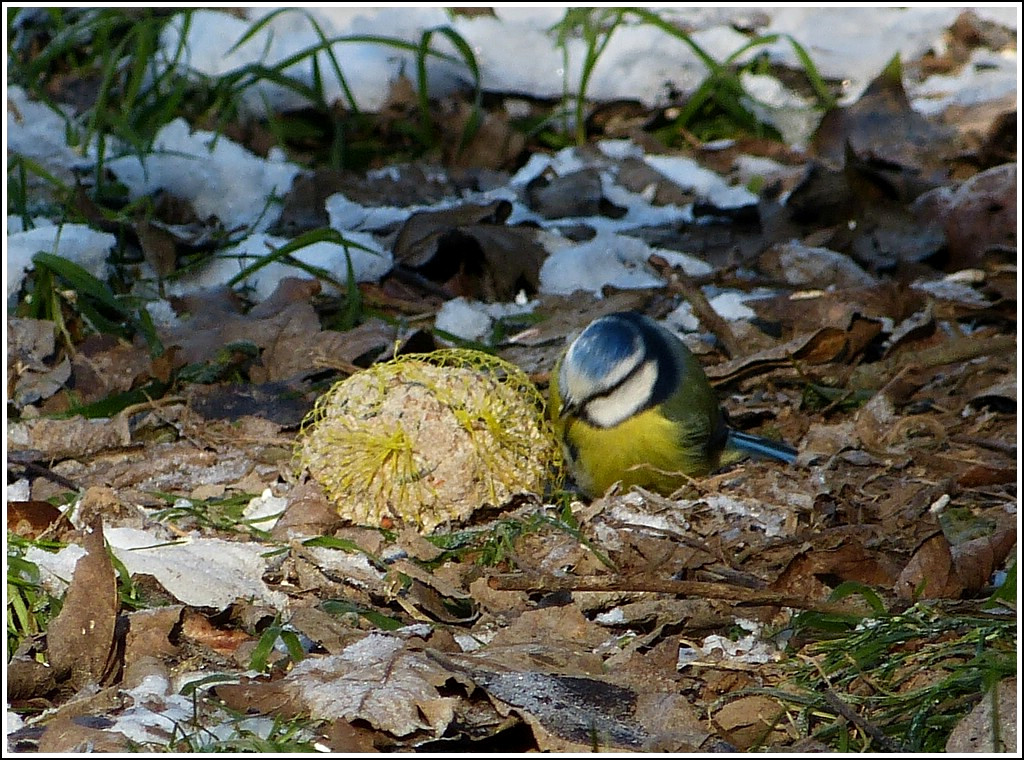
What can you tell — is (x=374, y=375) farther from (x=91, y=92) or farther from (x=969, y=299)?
(x=91, y=92)

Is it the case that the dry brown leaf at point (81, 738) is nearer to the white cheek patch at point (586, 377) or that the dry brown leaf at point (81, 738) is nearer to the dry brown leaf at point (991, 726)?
the dry brown leaf at point (991, 726)

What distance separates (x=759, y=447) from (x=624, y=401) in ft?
1.31

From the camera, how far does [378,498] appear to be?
286 centimetres

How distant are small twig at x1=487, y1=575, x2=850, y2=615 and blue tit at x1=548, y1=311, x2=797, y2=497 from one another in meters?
0.69

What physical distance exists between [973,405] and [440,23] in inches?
149

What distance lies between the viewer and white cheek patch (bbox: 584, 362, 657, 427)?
3.23 meters

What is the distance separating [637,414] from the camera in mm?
3338

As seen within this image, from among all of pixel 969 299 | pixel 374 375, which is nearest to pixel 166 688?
pixel 374 375

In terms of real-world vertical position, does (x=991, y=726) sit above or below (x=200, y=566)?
above

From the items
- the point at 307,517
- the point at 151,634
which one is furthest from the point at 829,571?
the point at 151,634

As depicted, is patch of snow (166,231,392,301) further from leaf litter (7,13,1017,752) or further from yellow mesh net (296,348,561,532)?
yellow mesh net (296,348,561,532)

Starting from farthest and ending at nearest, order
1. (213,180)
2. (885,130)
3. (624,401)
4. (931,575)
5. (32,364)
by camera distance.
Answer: (885,130), (213,180), (32,364), (624,401), (931,575)

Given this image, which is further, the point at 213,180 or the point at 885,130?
the point at 885,130

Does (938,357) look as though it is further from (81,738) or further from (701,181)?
(81,738)
